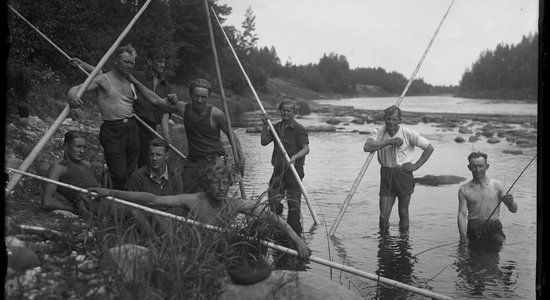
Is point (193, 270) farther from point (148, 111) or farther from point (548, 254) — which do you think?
point (148, 111)

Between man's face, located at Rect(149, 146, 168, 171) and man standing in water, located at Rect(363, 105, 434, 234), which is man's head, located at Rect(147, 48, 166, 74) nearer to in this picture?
man's face, located at Rect(149, 146, 168, 171)

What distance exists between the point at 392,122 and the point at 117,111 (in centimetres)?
286

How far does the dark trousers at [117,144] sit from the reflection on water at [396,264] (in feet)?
8.32

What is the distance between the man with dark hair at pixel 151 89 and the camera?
598cm

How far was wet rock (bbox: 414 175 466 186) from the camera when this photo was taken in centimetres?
1169

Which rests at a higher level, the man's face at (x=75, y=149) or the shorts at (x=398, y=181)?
the man's face at (x=75, y=149)

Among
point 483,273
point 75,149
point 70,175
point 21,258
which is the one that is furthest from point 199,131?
point 483,273

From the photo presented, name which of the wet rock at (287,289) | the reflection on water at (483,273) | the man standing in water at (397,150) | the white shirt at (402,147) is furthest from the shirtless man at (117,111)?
the reflection on water at (483,273)

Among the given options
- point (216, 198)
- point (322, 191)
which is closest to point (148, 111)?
point (216, 198)

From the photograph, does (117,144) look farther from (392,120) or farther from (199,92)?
(392,120)

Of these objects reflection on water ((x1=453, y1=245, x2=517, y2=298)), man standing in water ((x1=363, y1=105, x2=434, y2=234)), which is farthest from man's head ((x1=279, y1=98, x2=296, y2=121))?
reflection on water ((x1=453, y1=245, x2=517, y2=298))

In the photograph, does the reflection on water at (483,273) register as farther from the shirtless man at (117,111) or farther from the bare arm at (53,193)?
the bare arm at (53,193)

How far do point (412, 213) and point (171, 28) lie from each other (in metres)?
12.0

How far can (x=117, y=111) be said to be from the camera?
18.0 ft
